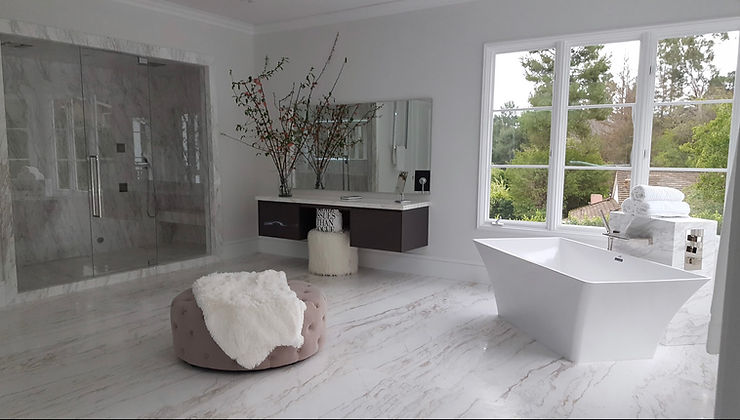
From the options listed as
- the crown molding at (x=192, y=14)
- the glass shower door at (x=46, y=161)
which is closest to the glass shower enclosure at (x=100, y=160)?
the glass shower door at (x=46, y=161)

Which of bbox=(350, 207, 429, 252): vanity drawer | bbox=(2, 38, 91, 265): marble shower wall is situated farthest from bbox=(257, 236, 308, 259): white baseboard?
bbox=(2, 38, 91, 265): marble shower wall

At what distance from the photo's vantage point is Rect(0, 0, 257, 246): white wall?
14.4ft

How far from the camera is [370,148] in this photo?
5.36 meters

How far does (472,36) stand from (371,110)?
1240 millimetres

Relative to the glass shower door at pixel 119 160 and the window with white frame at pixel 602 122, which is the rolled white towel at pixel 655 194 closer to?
the window with white frame at pixel 602 122

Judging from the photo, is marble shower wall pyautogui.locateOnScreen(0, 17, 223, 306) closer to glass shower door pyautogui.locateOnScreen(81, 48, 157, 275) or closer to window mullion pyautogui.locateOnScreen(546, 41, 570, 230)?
glass shower door pyautogui.locateOnScreen(81, 48, 157, 275)

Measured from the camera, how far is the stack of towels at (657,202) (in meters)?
3.72

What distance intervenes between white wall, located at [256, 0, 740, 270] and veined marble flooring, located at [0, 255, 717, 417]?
1.24m

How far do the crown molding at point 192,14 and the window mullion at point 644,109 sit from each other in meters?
4.14

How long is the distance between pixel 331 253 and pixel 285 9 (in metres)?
2.55

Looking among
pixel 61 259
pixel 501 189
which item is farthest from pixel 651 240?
pixel 61 259

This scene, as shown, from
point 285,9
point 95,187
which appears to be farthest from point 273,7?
point 95,187

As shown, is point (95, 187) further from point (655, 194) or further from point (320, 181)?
point (655, 194)

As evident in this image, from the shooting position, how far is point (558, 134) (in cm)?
447
